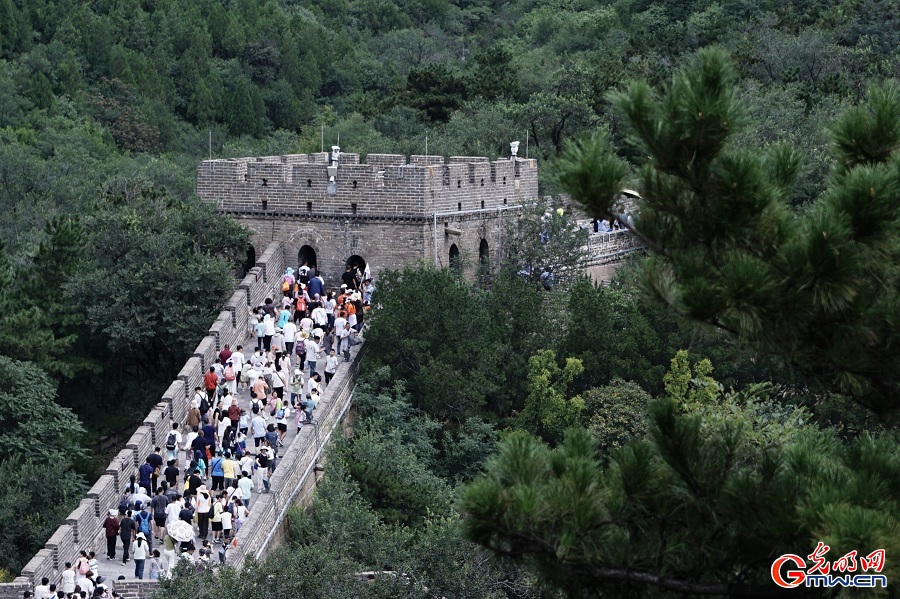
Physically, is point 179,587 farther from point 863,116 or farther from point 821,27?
point 821,27

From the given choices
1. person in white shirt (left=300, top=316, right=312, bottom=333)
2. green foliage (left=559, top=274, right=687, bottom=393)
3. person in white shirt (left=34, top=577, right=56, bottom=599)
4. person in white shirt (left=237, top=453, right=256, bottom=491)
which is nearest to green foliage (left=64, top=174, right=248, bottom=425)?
person in white shirt (left=300, top=316, right=312, bottom=333)

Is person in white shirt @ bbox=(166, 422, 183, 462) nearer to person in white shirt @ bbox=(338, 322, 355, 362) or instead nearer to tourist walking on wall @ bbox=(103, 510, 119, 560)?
tourist walking on wall @ bbox=(103, 510, 119, 560)

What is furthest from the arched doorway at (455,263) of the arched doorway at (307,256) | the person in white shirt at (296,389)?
the person in white shirt at (296,389)

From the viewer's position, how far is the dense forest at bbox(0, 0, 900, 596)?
34500 mm

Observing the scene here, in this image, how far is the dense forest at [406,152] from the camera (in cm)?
3450

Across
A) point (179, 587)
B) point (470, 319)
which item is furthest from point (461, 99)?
point (179, 587)

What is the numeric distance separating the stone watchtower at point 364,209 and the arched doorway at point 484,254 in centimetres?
2

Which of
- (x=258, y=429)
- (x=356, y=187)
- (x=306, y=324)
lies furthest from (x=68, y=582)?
(x=356, y=187)

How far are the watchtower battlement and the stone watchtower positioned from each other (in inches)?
0.8

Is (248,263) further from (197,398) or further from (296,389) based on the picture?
(197,398)

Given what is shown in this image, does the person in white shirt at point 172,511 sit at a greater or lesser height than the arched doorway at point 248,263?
lesser

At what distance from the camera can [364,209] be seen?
43062 millimetres

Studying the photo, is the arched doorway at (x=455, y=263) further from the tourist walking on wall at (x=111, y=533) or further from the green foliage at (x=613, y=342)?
the tourist walking on wall at (x=111, y=533)

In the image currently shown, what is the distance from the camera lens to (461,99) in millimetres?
66562
